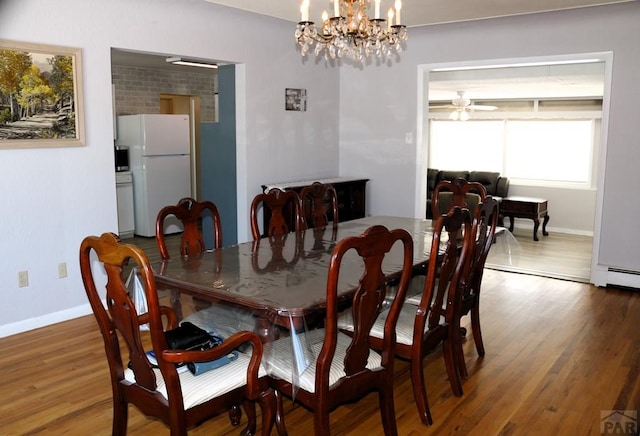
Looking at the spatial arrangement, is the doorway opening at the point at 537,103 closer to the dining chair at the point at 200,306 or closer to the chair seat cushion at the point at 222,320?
the dining chair at the point at 200,306

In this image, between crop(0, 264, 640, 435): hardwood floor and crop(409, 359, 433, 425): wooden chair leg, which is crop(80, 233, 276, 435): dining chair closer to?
crop(0, 264, 640, 435): hardwood floor

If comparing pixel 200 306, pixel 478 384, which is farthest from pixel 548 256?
pixel 200 306

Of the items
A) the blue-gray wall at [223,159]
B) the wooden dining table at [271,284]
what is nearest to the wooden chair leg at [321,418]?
the wooden dining table at [271,284]

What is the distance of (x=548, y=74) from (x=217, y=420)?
16.6 feet

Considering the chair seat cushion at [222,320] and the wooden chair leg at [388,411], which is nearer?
the wooden chair leg at [388,411]

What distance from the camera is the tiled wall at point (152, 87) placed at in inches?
320

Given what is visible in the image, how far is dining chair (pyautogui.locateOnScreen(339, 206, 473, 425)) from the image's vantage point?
8.36 ft

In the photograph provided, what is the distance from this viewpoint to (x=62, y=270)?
402 cm

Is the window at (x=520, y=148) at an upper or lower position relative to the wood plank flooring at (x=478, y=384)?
upper

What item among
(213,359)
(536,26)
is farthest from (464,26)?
(213,359)

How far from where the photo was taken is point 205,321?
2719 millimetres

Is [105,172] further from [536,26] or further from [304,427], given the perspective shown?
[536,26]

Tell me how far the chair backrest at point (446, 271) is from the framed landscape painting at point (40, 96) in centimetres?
271

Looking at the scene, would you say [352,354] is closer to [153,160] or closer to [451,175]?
[153,160]
